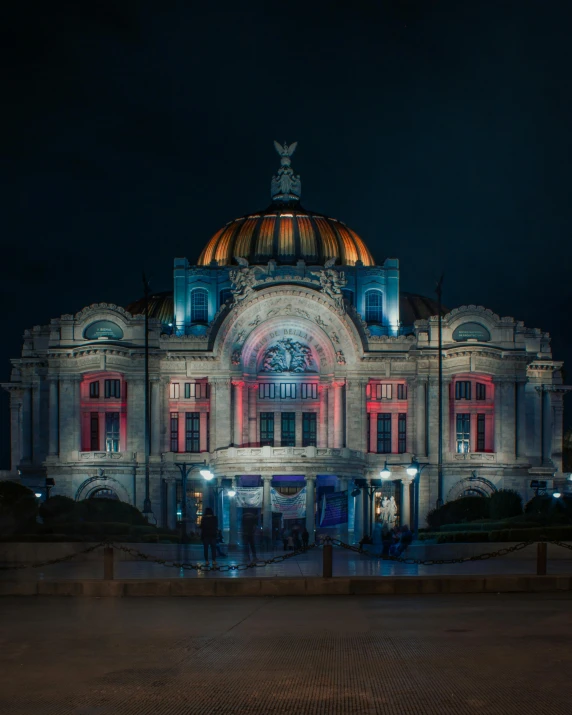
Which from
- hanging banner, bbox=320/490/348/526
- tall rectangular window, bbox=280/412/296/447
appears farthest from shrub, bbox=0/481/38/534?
tall rectangular window, bbox=280/412/296/447

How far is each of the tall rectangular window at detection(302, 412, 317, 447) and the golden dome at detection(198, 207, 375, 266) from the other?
48.8 feet

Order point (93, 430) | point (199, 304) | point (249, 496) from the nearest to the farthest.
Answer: point (249, 496) → point (93, 430) → point (199, 304)

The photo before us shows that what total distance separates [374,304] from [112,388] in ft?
77.9

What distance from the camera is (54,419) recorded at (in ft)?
295

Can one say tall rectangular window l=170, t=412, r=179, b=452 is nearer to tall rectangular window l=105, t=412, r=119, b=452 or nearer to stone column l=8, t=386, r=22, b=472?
tall rectangular window l=105, t=412, r=119, b=452

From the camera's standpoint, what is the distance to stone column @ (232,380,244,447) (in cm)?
8944

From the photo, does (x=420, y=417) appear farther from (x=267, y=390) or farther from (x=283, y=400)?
(x=267, y=390)

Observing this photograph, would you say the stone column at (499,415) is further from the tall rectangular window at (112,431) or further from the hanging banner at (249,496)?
the tall rectangular window at (112,431)

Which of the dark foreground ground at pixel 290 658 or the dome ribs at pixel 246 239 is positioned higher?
the dome ribs at pixel 246 239

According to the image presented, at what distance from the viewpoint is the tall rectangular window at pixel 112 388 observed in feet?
300

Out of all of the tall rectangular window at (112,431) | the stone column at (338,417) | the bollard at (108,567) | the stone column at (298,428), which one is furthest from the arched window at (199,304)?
the bollard at (108,567)

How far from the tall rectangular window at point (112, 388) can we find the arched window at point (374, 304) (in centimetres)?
2241

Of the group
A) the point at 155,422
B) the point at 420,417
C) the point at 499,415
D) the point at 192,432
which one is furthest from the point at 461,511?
the point at 155,422

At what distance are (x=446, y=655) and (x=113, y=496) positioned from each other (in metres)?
70.2
